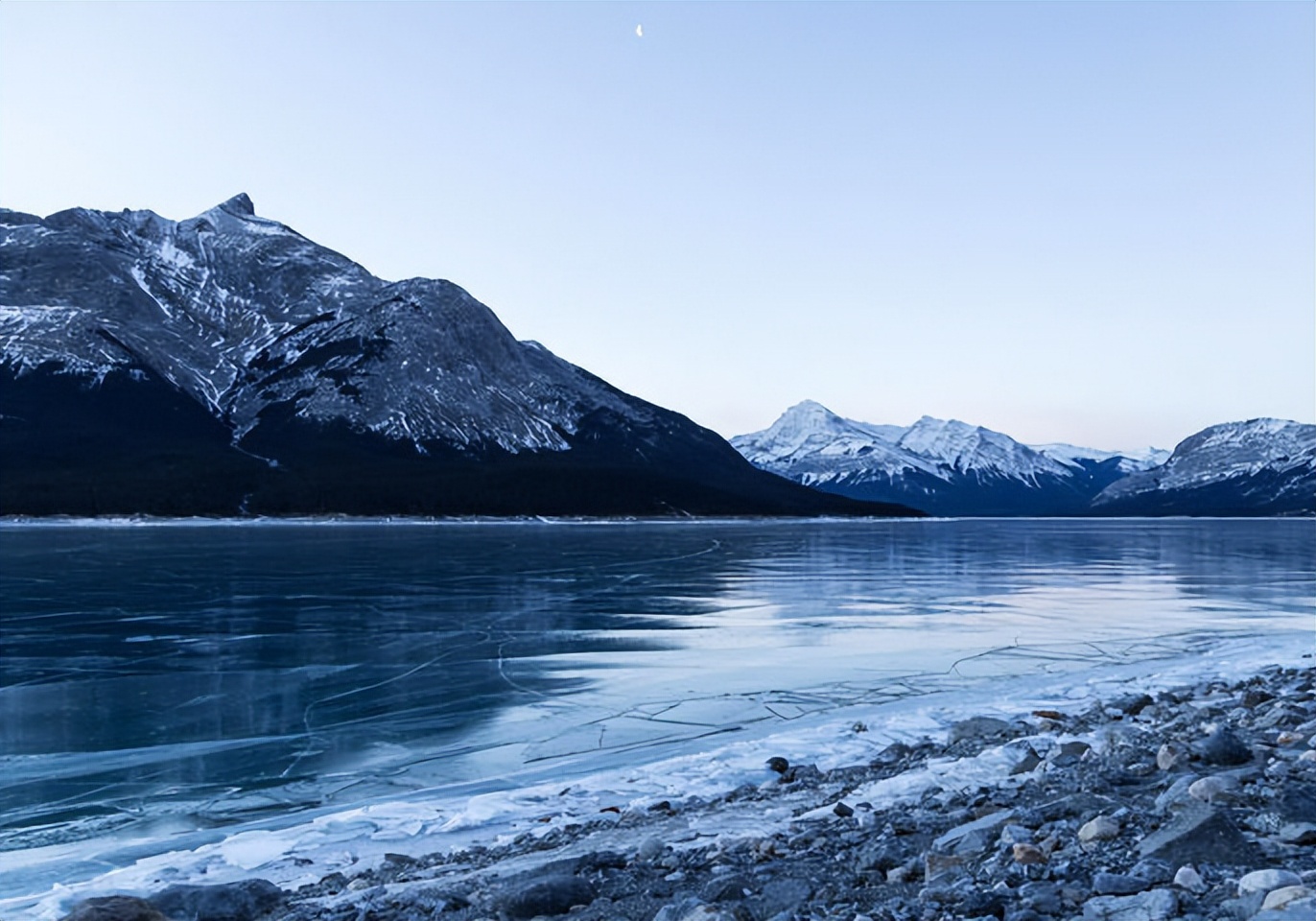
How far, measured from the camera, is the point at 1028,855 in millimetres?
6742

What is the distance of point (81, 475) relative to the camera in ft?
551

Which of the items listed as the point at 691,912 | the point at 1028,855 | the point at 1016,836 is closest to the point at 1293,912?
the point at 1028,855

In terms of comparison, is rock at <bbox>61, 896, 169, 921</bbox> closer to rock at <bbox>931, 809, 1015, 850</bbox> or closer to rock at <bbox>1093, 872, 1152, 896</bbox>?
rock at <bbox>931, 809, 1015, 850</bbox>

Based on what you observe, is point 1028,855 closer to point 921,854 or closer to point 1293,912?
point 921,854

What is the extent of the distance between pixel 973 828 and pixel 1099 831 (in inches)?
41.9

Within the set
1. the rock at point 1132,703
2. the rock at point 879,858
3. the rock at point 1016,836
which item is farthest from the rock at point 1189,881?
the rock at point 1132,703

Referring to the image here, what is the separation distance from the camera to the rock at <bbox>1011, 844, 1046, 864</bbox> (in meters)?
6.69

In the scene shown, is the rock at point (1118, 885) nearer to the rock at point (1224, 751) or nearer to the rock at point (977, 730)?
the rock at point (1224, 751)

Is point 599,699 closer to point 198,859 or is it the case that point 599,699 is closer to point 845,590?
point 198,859

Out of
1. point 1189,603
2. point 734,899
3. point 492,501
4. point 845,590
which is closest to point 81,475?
point 492,501

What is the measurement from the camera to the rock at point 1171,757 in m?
9.59

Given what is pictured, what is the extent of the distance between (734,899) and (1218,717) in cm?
953

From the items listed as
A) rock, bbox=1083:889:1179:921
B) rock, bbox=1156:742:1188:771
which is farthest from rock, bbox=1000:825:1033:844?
rock, bbox=1156:742:1188:771

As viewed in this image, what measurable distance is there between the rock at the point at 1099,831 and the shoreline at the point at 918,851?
13 millimetres
